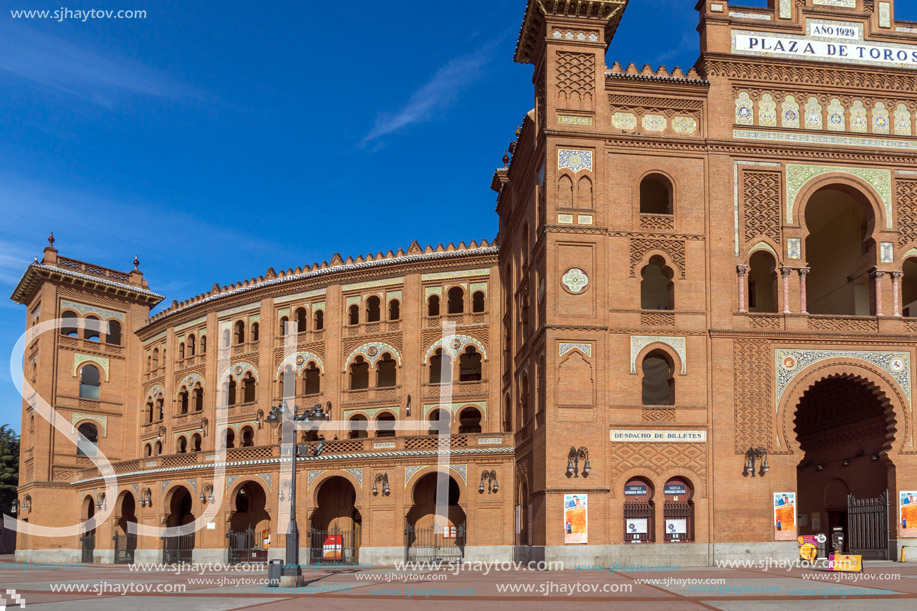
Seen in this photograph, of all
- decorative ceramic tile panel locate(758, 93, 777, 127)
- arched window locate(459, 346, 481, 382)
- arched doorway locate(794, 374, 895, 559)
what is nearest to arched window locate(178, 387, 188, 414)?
arched window locate(459, 346, 481, 382)

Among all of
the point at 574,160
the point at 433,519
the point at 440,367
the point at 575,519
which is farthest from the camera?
the point at 440,367

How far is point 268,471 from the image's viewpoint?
134ft

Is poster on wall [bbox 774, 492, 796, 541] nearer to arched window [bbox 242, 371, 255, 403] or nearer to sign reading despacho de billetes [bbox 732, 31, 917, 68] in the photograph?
sign reading despacho de billetes [bbox 732, 31, 917, 68]

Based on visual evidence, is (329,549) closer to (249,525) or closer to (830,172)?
(249,525)

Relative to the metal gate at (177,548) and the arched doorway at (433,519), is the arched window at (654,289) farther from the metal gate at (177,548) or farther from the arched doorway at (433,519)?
the metal gate at (177,548)

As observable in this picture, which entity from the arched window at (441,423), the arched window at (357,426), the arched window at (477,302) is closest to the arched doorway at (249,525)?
the arched window at (357,426)

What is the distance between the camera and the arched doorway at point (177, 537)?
42594mm

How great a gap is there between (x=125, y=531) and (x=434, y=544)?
1859 centimetres

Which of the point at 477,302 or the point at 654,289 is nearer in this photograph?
the point at 654,289

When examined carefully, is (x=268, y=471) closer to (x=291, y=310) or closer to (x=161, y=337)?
(x=291, y=310)

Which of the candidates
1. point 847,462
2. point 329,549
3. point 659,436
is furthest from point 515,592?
point 329,549

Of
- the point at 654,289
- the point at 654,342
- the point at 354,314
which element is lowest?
the point at 654,342

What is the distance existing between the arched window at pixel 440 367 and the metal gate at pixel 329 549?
8083mm

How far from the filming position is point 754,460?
30734 millimetres
